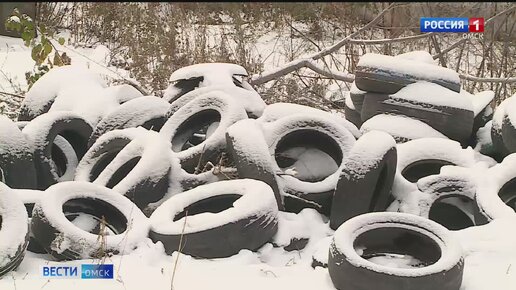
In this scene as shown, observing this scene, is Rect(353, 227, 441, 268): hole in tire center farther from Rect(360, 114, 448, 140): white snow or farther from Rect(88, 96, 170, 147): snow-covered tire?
Rect(88, 96, 170, 147): snow-covered tire

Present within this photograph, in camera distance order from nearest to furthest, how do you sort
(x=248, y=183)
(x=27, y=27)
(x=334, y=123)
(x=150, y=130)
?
(x=248, y=183), (x=334, y=123), (x=150, y=130), (x=27, y=27)

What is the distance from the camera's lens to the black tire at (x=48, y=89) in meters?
4.97

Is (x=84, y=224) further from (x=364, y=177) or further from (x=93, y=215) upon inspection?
(x=364, y=177)

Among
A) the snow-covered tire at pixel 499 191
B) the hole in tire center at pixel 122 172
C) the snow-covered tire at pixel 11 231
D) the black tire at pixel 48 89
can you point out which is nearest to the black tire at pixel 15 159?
the hole in tire center at pixel 122 172

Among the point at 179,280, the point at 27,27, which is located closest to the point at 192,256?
the point at 179,280

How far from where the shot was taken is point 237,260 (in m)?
3.09

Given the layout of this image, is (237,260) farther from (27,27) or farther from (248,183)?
(27,27)

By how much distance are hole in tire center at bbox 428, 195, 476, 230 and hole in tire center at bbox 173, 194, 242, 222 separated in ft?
3.81

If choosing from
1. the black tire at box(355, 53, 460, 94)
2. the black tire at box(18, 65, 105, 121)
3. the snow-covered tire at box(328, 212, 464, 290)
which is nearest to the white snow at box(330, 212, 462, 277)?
the snow-covered tire at box(328, 212, 464, 290)

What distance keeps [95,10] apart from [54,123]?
221 inches

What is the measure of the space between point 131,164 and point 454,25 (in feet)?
14.9

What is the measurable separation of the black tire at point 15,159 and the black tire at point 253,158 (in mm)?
1226

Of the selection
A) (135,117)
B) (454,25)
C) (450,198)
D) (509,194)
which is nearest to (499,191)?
(509,194)

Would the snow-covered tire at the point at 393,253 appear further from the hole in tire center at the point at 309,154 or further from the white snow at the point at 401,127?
the white snow at the point at 401,127
